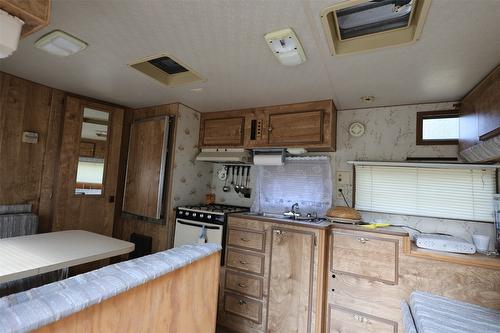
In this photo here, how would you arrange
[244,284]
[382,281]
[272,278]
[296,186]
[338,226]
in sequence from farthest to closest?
[296,186], [244,284], [272,278], [338,226], [382,281]

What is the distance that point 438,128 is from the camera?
7.45ft

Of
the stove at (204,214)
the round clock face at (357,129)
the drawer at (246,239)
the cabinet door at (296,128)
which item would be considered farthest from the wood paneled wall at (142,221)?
the round clock face at (357,129)

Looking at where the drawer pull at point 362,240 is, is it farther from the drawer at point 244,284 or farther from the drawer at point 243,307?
the drawer at point 243,307

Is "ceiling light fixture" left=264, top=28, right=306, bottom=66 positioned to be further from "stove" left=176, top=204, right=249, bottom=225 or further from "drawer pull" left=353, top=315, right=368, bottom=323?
"drawer pull" left=353, top=315, right=368, bottom=323

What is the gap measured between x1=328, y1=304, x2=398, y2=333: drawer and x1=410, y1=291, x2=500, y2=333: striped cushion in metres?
0.33

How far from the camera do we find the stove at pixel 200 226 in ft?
8.06

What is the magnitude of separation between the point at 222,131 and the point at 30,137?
1899 millimetres

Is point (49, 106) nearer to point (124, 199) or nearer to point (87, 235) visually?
point (124, 199)

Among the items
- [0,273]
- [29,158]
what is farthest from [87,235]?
[29,158]

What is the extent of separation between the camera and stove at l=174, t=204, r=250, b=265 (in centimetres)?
246

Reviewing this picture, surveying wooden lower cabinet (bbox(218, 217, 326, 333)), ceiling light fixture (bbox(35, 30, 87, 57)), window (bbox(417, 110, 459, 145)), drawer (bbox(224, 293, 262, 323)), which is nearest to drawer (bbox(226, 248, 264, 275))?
wooden lower cabinet (bbox(218, 217, 326, 333))

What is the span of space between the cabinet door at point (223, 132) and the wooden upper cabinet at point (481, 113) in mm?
2020

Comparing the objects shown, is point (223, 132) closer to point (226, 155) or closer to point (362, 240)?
point (226, 155)

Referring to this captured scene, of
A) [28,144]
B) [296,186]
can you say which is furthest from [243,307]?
[28,144]
